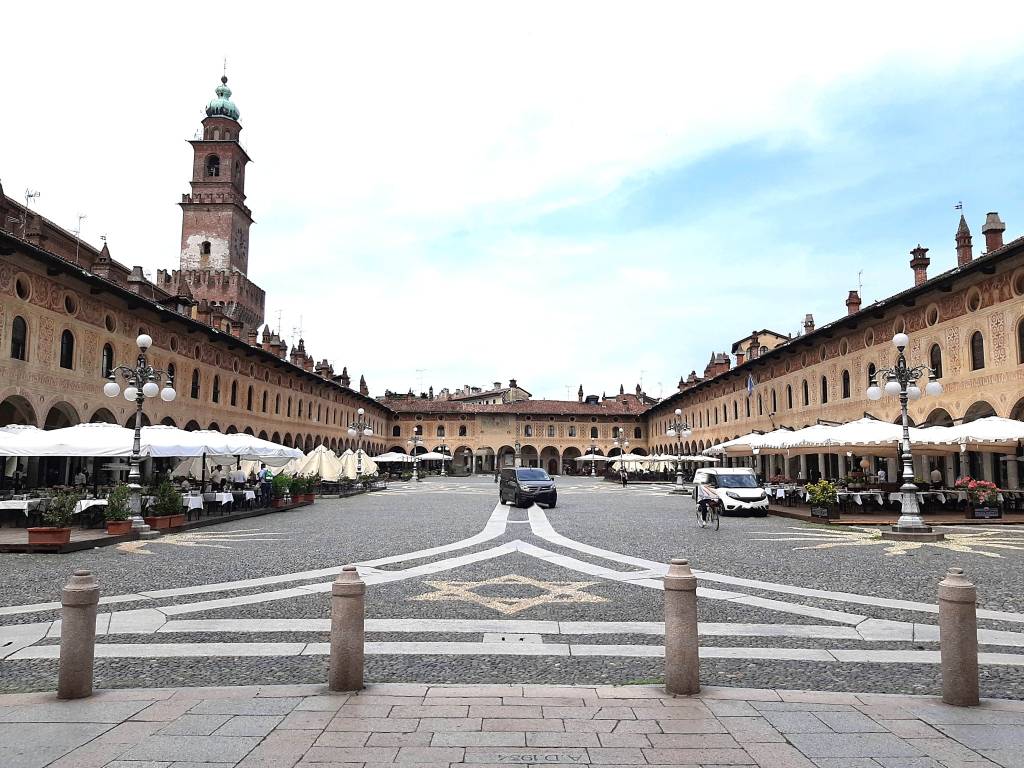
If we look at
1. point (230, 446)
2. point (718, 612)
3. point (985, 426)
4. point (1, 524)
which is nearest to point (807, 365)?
point (985, 426)

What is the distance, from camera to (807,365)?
35.2m

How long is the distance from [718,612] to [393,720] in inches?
189

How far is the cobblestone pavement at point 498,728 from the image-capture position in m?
3.82

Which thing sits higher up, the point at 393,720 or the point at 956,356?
the point at 956,356

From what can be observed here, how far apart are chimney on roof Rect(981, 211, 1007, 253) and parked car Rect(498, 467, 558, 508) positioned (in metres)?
18.2

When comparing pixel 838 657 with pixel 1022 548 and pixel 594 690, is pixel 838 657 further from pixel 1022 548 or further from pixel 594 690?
pixel 1022 548

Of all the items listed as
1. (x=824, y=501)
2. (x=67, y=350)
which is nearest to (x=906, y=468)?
(x=824, y=501)

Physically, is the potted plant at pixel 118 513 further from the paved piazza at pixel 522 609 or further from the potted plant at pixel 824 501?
the potted plant at pixel 824 501

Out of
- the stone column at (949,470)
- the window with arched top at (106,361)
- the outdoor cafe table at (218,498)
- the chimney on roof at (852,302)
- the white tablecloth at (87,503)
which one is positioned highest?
the chimney on roof at (852,302)

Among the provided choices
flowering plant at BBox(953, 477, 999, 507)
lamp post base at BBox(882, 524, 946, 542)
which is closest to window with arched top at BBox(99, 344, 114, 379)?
lamp post base at BBox(882, 524, 946, 542)

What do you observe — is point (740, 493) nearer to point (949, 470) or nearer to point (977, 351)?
point (977, 351)

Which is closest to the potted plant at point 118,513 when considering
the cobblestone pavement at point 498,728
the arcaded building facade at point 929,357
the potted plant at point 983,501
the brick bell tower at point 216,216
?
the cobblestone pavement at point 498,728

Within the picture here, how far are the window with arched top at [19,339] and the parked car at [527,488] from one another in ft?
52.8

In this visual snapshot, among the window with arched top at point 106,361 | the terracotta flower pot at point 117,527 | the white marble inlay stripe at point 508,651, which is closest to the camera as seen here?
the white marble inlay stripe at point 508,651
